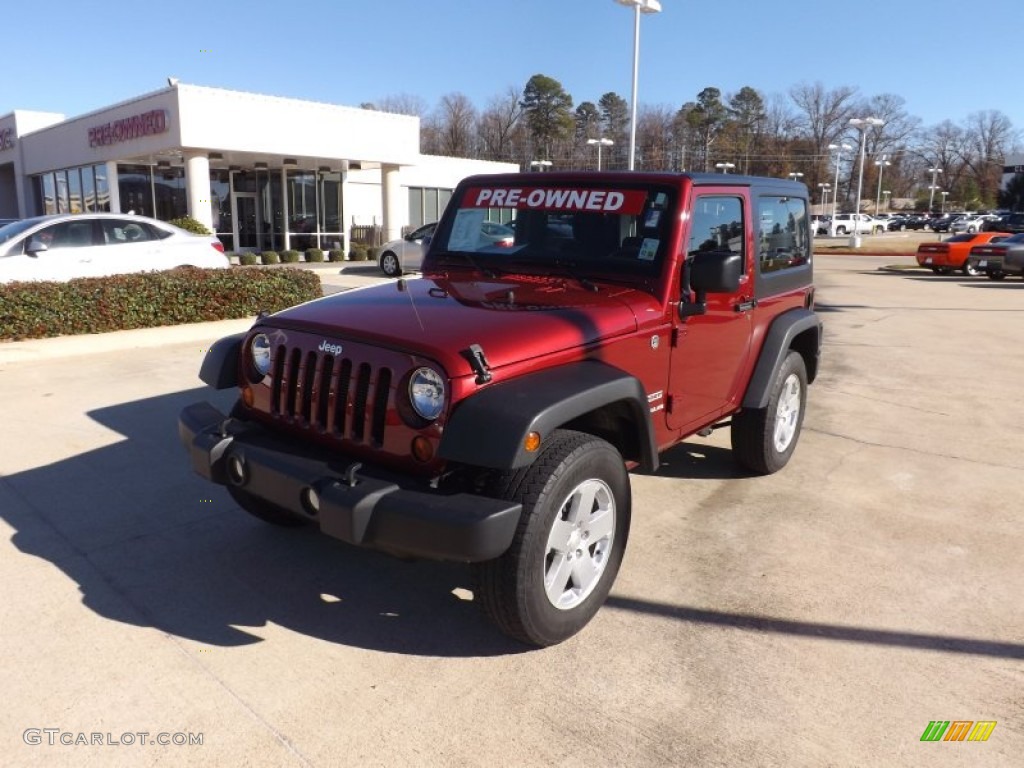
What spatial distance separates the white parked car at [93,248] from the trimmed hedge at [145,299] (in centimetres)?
98

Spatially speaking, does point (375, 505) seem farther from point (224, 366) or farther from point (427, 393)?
point (224, 366)

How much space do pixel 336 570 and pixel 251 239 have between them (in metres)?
26.2

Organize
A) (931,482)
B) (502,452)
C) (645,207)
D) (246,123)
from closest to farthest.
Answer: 1. (502,452)
2. (645,207)
3. (931,482)
4. (246,123)

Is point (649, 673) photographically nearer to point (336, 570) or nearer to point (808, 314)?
point (336, 570)

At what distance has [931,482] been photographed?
5.20m

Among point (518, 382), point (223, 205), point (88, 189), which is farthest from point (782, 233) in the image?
point (88, 189)

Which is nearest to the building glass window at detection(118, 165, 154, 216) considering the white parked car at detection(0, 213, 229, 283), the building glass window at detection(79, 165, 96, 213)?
the building glass window at detection(79, 165, 96, 213)

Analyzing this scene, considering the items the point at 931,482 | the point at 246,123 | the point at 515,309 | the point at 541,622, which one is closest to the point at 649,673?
the point at 541,622

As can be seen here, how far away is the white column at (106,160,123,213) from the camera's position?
24.8 meters

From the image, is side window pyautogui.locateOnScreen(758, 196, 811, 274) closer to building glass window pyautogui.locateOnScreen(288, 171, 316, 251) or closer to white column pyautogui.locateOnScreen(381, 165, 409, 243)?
white column pyautogui.locateOnScreen(381, 165, 409, 243)

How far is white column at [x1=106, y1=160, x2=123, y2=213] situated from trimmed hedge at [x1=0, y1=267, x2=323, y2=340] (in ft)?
54.6

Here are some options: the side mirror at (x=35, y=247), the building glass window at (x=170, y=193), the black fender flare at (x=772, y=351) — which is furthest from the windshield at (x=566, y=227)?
the building glass window at (x=170, y=193)

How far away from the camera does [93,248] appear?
435 inches

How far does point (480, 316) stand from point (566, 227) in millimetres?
1120
